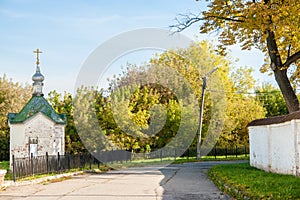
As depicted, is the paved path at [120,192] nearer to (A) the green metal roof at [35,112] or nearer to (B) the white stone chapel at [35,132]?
(B) the white stone chapel at [35,132]

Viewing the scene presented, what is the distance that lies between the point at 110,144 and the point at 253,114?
2019 centimetres

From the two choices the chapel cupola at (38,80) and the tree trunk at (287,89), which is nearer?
the tree trunk at (287,89)

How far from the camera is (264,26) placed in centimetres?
1728

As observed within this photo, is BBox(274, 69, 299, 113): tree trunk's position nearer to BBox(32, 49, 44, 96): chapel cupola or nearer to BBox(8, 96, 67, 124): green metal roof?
BBox(8, 96, 67, 124): green metal roof

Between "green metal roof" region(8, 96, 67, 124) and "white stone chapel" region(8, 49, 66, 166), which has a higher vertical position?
"green metal roof" region(8, 96, 67, 124)

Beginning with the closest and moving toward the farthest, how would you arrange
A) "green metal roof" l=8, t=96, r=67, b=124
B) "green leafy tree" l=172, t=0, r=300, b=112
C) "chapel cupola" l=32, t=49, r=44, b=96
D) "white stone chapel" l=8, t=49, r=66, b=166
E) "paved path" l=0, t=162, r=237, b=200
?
"paved path" l=0, t=162, r=237, b=200 → "green leafy tree" l=172, t=0, r=300, b=112 → "white stone chapel" l=8, t=49, r=66, b=166 → "green metal roof" l=8, t=96, r=67, b=124 → "chapel cupola" l=32, t=49, r=44, b=96

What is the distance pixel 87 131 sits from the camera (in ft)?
105

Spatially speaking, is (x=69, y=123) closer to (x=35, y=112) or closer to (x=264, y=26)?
(x=35, y=112)

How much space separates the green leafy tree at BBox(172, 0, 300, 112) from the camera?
1714 cm

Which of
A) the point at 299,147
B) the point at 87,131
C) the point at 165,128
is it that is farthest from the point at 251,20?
the point at 165,128

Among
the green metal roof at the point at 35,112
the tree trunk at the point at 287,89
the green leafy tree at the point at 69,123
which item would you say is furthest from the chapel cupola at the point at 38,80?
the tree trunk at the point at 287,89

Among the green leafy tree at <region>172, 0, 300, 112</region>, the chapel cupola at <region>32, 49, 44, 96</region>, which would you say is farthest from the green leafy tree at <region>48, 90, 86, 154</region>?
the green leafy tree at <region>172, 0, 300, 112</region>

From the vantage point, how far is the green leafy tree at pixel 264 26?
1714 cm

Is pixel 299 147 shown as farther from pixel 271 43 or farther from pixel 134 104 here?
pixel 134 104
